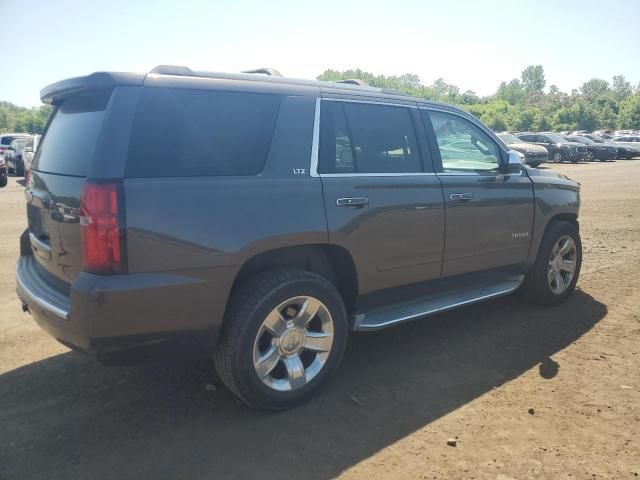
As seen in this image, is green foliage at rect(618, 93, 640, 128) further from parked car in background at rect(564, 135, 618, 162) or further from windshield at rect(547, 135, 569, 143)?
windshield at rect(547, 135, 569, 143)

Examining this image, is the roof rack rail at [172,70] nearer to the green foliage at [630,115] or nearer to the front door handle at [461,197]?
the front door handle at [461,197]

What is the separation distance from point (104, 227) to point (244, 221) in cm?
72

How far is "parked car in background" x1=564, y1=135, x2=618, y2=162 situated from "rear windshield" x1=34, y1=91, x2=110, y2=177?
1244 inches

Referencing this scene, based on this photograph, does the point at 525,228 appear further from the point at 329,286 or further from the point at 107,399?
the point at 107,399

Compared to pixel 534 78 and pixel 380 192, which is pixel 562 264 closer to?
pixel 380 192

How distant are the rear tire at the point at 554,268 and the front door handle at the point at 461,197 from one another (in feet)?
4.11

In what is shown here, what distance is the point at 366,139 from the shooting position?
11.9 feet

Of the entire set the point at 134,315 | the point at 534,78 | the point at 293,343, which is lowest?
the point at 293,343

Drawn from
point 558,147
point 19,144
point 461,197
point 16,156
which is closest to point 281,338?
point 461,197

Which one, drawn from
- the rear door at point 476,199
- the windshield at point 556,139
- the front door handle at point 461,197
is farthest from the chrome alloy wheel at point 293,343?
the windshield at point 556,139

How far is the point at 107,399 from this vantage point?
3.28 meters

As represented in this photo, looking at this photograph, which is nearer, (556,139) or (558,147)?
(558,147)

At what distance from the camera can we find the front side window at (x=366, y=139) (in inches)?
133

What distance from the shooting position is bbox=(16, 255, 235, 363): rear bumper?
253 cm
